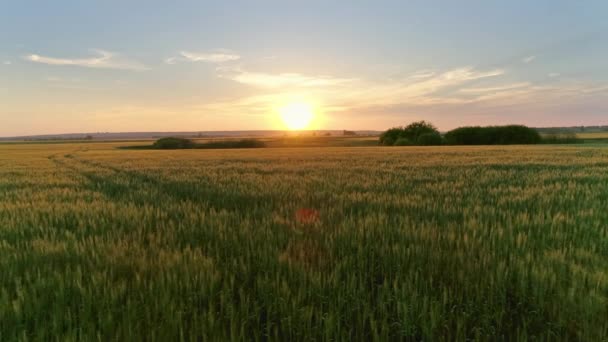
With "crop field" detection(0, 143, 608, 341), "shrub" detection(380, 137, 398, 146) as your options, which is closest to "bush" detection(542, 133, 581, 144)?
"shrub" detection(380, 137, 398, 146)

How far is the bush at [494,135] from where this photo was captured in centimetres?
6581

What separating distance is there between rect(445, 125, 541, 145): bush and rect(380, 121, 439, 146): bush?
9.24 m

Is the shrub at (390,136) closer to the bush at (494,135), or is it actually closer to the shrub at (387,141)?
the shrub at (387,141)

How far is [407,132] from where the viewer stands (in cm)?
8238

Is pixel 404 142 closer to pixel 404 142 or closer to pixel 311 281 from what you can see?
pixel 404 142

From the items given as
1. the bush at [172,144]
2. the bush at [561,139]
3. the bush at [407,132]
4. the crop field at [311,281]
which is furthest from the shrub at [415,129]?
the crop field at [311,281]

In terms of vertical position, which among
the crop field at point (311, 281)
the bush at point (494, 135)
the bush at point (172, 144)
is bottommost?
the crop field at point (311, 281)

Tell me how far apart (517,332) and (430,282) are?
0.61 metres

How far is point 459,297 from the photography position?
2.27m

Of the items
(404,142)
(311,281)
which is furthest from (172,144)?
(311,281)

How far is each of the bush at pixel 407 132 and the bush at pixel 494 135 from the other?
924 centimetres

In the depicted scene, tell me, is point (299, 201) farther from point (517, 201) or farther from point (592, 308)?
point (592, 308)

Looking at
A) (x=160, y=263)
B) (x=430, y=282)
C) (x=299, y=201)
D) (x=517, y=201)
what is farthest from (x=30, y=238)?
(x=517, y=201)

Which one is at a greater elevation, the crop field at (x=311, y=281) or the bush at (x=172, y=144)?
the bush at (x=172, y=144)
